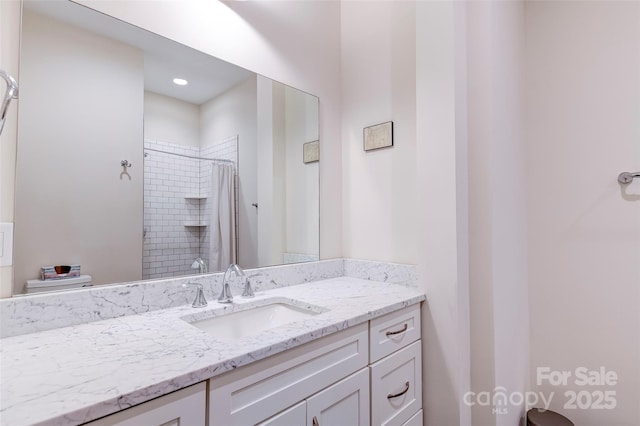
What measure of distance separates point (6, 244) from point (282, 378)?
0.91 meters

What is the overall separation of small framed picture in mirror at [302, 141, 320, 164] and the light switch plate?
1.28m

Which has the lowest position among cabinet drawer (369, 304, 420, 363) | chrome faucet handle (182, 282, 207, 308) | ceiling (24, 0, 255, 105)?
cabinet drawer (369, 304, 420, 363)

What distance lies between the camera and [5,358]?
0.77 m

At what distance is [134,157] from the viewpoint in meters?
1.18

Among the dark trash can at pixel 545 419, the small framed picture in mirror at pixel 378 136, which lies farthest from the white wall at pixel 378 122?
the dark trash can at pixel 545 419

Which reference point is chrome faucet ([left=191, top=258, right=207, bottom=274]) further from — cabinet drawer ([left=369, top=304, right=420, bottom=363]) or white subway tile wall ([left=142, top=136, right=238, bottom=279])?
cabinet drawer ([left=369, top=304, right=420, bottom=363])

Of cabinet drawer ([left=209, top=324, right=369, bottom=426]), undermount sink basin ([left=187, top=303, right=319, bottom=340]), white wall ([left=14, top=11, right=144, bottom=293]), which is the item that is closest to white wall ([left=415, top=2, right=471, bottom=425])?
cabinet drawer ([left=209, top=324, right=369, bottom=426])

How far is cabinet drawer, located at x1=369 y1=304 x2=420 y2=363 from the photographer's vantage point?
121 cm

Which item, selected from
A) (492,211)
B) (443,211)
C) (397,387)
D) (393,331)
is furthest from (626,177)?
(397,387)

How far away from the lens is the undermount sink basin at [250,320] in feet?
3.93

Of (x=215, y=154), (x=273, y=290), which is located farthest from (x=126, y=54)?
(x=273, y=290)

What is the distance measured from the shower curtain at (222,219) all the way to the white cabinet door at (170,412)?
0.70 meters

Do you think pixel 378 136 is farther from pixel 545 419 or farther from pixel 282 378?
pixel 545 419

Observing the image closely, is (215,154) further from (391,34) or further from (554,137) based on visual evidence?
(554,137)
